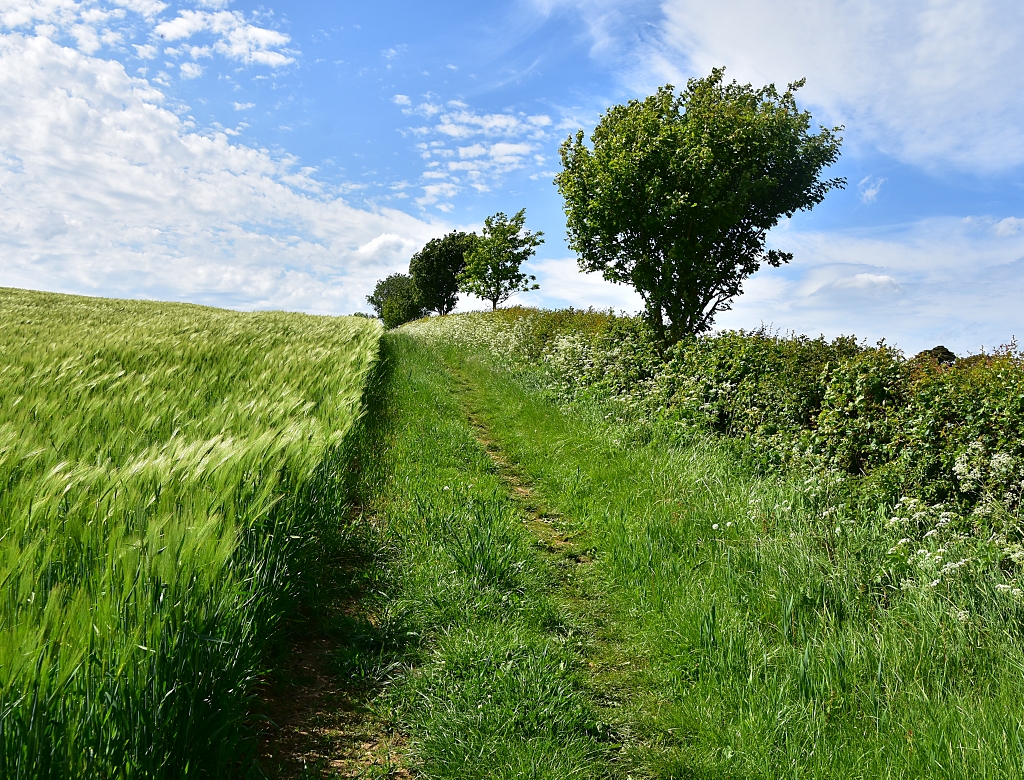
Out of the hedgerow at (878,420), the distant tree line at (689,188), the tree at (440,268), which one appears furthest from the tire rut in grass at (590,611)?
the tree at (440,268)

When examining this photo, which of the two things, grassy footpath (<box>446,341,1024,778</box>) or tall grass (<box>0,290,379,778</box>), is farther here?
grassy footpath (<box>446,341,1024,778</box>)

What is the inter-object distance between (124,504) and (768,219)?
15.6 meters

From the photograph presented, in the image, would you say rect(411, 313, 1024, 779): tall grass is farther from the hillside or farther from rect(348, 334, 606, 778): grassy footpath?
rect(348, 334, 606, 778): grassy footpath

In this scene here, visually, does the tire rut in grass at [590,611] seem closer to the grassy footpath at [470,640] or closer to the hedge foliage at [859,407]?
the grassy footpath at [470,640]

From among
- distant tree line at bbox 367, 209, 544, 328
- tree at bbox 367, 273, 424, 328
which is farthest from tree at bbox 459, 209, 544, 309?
tree at bbox 367, 273, 424, 328

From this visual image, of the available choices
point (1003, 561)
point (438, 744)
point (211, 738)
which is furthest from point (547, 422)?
point (211, 738)

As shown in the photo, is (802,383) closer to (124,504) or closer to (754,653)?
(754,653)

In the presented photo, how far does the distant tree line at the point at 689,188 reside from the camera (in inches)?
→ 510

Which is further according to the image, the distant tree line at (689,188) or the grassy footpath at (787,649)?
the distant tree line at (689,188)

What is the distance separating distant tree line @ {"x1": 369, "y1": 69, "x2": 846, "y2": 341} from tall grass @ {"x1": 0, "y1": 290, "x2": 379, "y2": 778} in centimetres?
1007

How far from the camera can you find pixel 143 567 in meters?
2.32

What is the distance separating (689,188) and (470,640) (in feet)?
39.0

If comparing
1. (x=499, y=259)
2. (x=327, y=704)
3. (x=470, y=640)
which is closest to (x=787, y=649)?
(x=470, y=640)

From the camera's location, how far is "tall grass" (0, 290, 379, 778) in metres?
1.86
